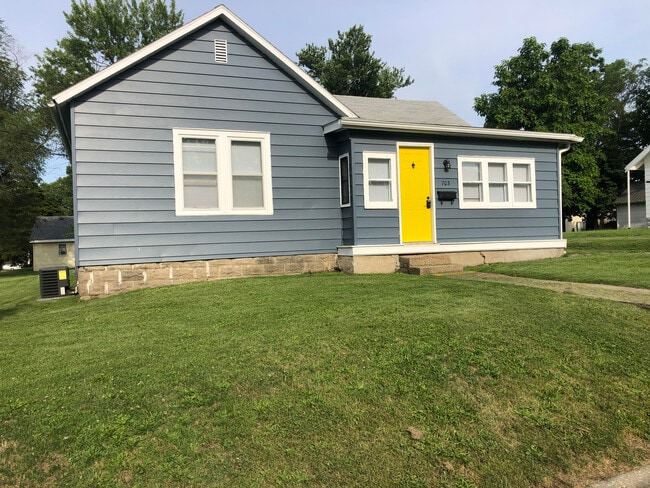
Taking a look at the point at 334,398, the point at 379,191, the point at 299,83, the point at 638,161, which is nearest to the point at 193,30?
the point at 299,83

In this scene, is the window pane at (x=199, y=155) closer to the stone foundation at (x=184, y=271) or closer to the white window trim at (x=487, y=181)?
the stone foundation at (x=184, y=271)

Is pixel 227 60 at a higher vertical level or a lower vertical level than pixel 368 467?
higher

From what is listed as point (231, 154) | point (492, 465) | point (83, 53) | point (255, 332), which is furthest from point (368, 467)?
point (83, 53)

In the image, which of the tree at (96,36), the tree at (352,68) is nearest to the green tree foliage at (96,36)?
the tree at (96,36)

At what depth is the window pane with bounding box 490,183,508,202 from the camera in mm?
11320

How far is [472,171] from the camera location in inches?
437

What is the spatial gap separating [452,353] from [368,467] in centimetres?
165

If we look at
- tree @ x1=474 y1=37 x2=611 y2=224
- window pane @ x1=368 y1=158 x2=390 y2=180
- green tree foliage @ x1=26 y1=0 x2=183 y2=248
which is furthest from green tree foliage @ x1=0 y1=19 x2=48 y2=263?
tree @ x1=474 y1=37 x2=611 y2=224

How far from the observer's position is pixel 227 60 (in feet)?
31.0

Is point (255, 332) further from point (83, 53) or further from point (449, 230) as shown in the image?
point (83, 53)

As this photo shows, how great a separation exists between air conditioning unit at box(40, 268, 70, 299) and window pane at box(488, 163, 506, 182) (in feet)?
32.5

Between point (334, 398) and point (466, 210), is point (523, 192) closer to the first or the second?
point (466, 210)

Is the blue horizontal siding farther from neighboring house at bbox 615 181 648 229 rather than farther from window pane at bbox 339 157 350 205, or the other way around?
neighboring house at bbox 615 181 648 229

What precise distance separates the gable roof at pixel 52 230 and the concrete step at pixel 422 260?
32.6 m
